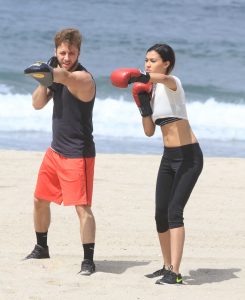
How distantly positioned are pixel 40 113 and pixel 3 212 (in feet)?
25.9

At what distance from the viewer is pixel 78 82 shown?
6195mm

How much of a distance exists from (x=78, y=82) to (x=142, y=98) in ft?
1.37

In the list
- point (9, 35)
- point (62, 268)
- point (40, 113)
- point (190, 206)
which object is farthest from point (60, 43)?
point (9, 35)

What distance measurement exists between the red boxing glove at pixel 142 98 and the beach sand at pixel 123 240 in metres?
1.05

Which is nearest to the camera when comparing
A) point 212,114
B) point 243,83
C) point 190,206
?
point 190,206

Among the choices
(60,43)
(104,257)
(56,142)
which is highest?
(60,43)

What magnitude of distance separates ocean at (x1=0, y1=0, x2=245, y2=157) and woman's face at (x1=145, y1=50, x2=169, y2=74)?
22.2ft

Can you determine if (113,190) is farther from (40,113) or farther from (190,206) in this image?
(40,113)

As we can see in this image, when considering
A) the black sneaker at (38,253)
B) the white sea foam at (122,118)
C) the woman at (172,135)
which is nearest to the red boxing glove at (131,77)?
the woman at (172,135)

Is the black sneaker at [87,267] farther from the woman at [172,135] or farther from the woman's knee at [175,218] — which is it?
the woman's knee at [175,218]

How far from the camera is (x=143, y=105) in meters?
6.08

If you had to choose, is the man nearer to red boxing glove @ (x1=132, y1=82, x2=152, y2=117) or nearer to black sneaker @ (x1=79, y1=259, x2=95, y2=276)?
black sneaker @ (x1=79, y1=259, x2=95, y2=276)

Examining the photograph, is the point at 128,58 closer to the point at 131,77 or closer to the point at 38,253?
the point at 38,253

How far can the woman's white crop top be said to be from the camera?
6.09 metres
